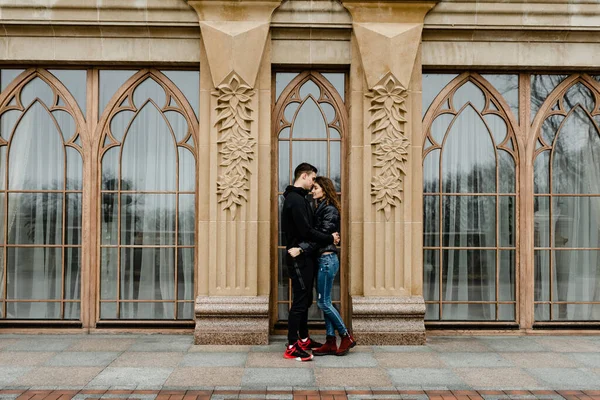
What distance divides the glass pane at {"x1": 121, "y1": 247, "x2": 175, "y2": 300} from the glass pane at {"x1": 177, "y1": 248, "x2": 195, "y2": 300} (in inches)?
3.3

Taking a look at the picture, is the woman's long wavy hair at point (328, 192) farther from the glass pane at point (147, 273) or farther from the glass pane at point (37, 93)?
the glass pane at point (37, 93)

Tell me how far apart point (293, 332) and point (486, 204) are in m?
3.42

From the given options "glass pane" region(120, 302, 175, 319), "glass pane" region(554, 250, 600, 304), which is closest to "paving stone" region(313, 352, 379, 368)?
"glass pane" region(120, 302, 175, 319)

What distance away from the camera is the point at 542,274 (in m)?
8.05

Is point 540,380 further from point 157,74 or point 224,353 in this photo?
point 157,74

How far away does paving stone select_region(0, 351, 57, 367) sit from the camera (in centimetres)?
633

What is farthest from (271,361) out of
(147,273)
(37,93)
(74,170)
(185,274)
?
(37,93)

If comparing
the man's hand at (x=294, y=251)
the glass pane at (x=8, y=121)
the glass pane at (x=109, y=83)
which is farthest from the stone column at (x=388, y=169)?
the glass pane at (x=8, y=121)

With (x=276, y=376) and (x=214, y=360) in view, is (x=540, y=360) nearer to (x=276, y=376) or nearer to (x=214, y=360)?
(x=276, y=376)

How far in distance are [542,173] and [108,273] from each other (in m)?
6.30

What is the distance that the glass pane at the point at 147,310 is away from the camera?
310 inches

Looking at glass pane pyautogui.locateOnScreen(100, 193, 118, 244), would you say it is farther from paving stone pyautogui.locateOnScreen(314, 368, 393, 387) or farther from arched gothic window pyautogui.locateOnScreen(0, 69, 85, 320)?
paving stone pyautogui.locateOnScreen(314, 368, 393, 387)

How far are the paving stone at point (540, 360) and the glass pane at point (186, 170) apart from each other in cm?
466

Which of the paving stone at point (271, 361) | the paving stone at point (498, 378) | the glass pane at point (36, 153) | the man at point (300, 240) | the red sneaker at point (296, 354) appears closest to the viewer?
the paving stone at point (498, 378)
